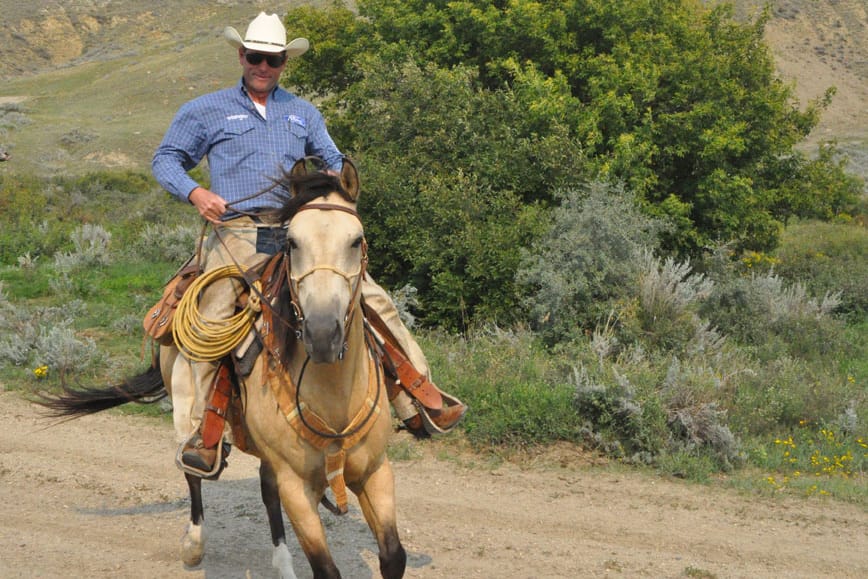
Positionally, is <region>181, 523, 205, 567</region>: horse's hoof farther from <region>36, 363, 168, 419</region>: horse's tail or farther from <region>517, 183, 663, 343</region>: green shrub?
<region>517, 183, 663, 343</region>: green shrub

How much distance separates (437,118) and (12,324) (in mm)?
6420

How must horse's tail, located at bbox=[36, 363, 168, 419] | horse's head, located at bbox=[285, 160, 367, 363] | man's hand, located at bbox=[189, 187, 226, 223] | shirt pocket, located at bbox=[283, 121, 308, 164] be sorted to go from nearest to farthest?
horse's head, located at bbox=[285, 160, 367, 363]
man's hand, located at bbox=[189, 187, 226, 223]
shirt pocket, located at bbox=[283, 121, 308, 164]
horse's tail, located at bbox=[36, 363, 168, 419]

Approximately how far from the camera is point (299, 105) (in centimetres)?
568

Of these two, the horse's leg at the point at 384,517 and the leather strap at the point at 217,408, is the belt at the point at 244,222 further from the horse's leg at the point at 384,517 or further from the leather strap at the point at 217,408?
the horse's leg at the point at 384,517

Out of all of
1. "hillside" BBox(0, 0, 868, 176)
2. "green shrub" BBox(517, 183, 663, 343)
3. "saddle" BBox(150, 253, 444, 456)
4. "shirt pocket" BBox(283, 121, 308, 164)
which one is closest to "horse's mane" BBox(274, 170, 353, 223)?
"saddle" BBox(150, 253, 444, 456)

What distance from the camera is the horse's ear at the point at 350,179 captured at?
440cm

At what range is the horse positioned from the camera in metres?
4.03

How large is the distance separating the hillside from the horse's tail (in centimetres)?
2576

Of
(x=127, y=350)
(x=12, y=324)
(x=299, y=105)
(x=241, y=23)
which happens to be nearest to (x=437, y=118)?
(x=127, y=350)

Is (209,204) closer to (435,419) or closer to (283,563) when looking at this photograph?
(435,419)

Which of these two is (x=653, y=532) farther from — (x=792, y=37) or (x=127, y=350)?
(x=792, y=37)

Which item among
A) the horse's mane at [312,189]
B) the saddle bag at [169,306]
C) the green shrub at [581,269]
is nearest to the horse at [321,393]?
the horse's mane at [312,189]

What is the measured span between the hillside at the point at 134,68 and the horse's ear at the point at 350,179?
28989 mm

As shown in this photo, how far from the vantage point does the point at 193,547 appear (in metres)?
6.08
